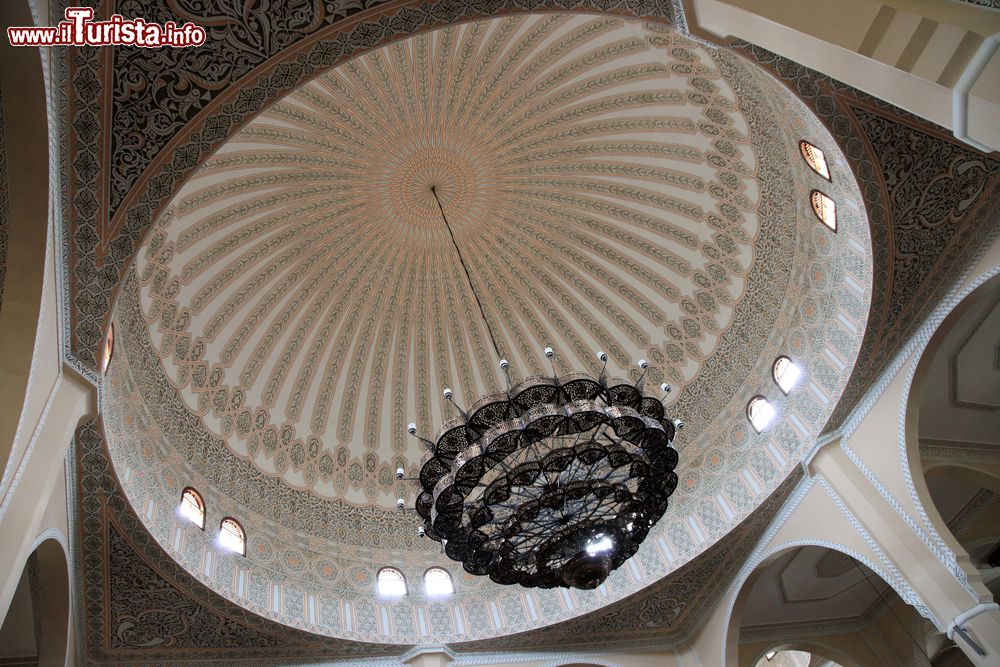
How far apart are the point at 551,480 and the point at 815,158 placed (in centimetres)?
470

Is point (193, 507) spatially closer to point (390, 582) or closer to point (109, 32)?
point (390, 582)

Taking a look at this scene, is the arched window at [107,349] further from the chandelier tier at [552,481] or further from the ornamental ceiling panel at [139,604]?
the chandelier tier at [552,481]

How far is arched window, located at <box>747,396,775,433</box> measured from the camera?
9.77 meters

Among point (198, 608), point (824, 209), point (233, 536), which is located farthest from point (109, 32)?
point (824, 209)

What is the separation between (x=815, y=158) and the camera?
7.89 metres

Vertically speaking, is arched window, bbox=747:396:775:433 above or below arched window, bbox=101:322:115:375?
below

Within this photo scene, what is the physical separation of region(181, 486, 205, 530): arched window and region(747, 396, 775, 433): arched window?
24.5 ft

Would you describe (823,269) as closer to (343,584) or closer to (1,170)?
(343,584)

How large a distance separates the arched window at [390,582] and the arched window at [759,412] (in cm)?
558

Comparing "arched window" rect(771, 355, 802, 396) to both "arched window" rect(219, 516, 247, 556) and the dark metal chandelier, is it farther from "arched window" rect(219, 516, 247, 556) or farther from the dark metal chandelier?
"arched window" rect(219, 516, 247, 556)

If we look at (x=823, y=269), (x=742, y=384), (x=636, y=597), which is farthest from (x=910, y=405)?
(x=636, y=597)

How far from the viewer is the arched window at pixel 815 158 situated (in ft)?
25.3

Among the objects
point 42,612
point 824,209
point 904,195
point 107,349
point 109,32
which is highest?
point 107,349

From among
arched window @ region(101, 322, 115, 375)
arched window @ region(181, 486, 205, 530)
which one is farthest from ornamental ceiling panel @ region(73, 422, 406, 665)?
arched window @ region(181, 486, 205, 530)
